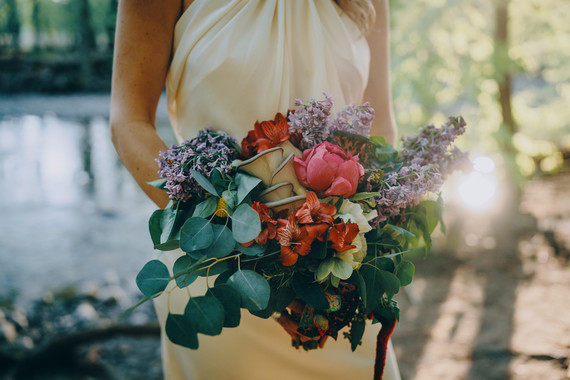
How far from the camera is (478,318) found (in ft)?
13.4

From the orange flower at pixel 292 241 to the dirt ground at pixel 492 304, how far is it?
9.08 feet

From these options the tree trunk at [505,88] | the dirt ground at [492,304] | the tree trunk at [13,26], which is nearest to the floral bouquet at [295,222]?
the dirt ground at [492,304]

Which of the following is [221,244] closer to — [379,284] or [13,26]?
[379,284]

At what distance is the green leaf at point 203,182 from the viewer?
1084mm

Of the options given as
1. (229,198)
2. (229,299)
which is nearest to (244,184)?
(229,198)

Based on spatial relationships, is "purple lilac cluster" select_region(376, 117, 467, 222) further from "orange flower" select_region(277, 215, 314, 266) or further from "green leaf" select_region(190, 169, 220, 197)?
"green leaf" select_region(190, 169, 220, 197)

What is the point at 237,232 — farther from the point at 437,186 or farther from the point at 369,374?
the point at 369,374

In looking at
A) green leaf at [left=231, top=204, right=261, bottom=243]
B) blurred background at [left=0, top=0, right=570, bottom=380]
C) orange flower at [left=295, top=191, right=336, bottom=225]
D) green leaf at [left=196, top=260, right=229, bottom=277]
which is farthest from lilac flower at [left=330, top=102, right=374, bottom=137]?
blurred background at [left=0, top=0, right=570, bottom=380]

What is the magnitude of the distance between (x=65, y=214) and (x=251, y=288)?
703 cm

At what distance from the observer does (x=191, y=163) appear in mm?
1154

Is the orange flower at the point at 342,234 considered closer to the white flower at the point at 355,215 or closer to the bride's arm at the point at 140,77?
the white flower at the point at 355,215

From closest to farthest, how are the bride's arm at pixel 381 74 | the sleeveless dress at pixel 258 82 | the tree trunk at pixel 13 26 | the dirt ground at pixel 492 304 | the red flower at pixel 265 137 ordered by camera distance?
the red flower at pixel 265 137
the sleeveless dress at pixel 258 82
the bride's arm at pixel 381 74
the dirt ground at pixel 492 304
the tree trunk at pixel 13 26

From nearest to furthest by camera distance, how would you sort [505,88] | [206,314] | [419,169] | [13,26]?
[206,314] < [419,169] < [505,88] < [13,26]

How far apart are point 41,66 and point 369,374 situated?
1772cm
